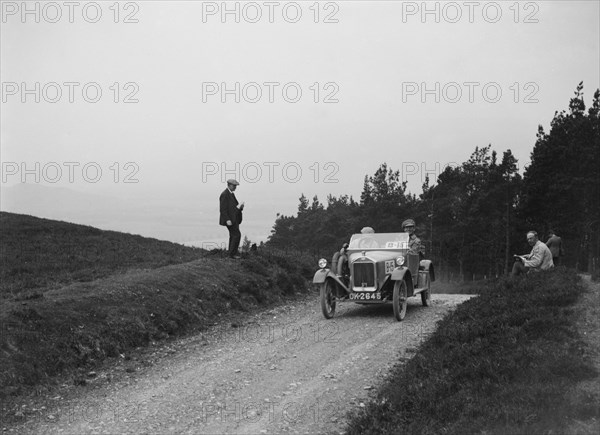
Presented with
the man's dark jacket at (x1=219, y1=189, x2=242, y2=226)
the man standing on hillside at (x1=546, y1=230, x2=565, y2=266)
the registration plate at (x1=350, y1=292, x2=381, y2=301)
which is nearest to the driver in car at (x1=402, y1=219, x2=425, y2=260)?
the registration plate at (x1=350, y1=292, x2=381, y2=301)

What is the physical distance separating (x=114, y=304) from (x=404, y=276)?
→ 23.5ft

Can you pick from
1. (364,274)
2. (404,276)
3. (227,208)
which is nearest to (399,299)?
(404,276)

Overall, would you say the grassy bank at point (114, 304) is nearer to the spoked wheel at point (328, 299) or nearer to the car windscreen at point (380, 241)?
the spoked wheel at point (328, 299)

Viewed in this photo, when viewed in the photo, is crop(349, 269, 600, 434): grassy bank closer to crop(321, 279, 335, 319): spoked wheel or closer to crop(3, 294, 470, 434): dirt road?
crop(3, 294, 470, 434): dirt road

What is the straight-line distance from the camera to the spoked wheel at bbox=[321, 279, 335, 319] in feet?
47.7

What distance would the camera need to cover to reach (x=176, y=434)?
7.39 metres

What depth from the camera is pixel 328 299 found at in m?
14.9

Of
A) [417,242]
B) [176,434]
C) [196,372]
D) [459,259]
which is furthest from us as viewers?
[459,259]

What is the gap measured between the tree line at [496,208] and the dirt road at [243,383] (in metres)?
28.1

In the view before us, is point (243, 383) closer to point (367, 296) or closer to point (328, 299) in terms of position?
point (328, 299)

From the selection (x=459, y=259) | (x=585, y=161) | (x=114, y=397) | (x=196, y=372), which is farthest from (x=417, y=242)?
(x=459, y=259)

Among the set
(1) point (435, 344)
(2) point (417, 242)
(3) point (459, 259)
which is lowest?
(3) point (459, 259)

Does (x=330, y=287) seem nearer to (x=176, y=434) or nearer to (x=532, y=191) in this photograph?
(x=176, y=434)

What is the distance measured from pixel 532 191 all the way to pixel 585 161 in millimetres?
5086
